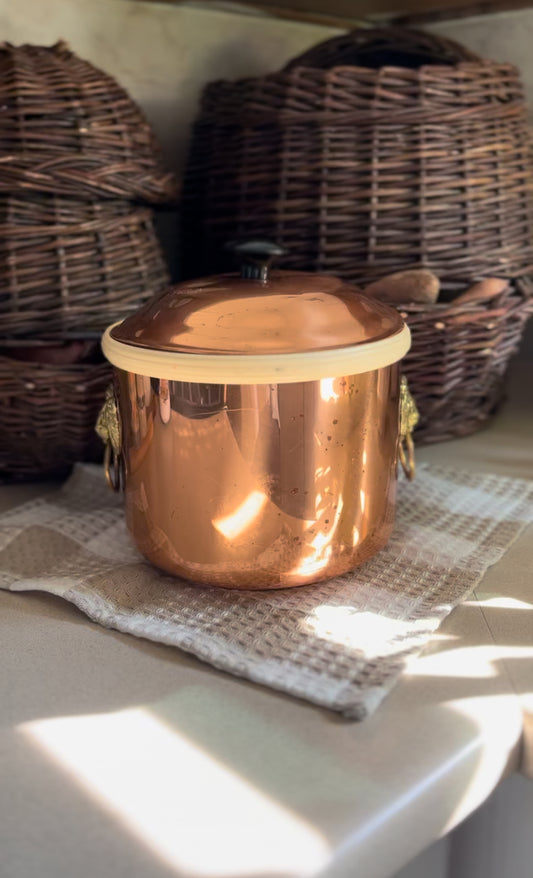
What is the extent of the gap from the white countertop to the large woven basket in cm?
40

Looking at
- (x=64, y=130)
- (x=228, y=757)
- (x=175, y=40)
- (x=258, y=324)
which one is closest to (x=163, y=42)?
(x=175, y=40)

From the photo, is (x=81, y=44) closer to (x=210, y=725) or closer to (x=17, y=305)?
(x=17, y=305)

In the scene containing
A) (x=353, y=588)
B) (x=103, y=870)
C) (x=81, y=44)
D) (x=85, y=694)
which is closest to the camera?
(x=103, y=870)

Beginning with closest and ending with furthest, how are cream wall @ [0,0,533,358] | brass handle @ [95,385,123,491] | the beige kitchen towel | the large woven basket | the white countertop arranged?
the white countertop < the beige kitchen towel < brass handle @ [95,385,123,491] < the large woven basket < cream wall @ [0,0,533,358]

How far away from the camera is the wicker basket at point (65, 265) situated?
65cm

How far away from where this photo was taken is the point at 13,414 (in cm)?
68

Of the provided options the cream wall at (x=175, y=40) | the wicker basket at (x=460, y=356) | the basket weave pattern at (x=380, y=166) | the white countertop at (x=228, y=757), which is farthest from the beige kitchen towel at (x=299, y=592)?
the cream wall at (x=175, y=40)

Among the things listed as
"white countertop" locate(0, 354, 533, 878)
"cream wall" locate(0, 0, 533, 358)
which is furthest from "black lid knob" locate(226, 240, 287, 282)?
"cream wall" locate(0, 0, 533, 358)

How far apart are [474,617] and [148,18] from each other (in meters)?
0.76

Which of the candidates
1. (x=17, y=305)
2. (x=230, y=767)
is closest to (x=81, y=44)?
(x=17, y=305)

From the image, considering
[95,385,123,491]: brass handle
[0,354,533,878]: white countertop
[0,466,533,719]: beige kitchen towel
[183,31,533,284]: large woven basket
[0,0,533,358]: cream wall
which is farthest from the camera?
[0,0,533,358]: cream wall

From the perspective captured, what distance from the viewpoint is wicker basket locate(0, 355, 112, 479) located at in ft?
2.18

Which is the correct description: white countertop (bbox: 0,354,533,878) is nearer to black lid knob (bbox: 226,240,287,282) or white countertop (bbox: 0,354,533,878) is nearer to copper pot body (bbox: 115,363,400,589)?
copper pot body (bbox: 115,363,400,589)

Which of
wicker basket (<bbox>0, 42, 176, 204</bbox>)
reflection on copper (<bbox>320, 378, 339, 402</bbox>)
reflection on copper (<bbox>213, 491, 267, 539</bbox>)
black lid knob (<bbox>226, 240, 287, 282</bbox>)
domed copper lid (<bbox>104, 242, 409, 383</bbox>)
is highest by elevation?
wicker basket (<bbox>0, 42, 176, 204</bbox>)
